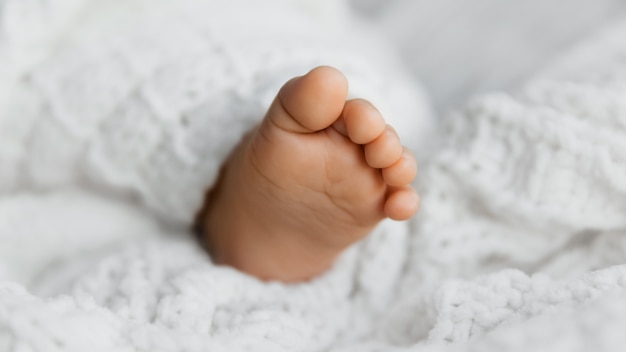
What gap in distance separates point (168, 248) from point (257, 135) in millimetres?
180

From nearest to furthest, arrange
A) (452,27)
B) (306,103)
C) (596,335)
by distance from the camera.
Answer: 1. (596,335)
2. (306,103)
3. (452,27)

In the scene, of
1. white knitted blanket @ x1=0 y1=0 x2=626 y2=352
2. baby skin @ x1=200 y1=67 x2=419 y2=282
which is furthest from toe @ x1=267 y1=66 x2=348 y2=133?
white knitted blanket @ x1=0 y1=0 x2=626 y2=352

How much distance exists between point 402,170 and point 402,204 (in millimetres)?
32

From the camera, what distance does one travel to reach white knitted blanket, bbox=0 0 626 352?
63cm

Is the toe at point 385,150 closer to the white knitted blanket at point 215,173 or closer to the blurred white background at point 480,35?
the white knitted blanket at point 215,173

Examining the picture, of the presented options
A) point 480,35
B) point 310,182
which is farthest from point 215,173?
point 480,35

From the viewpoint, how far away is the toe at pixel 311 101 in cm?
56

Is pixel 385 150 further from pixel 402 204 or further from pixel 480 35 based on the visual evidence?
pixel 480 35

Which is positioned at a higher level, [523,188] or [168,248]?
[523,188]

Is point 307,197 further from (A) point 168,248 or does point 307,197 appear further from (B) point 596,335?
(B) point 596,335

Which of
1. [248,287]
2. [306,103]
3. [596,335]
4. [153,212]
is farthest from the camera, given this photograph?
[153,212]

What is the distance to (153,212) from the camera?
0.81 m

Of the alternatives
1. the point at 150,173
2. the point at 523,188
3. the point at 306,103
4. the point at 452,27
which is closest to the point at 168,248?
the point at 150,173

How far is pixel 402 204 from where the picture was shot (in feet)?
1.95
